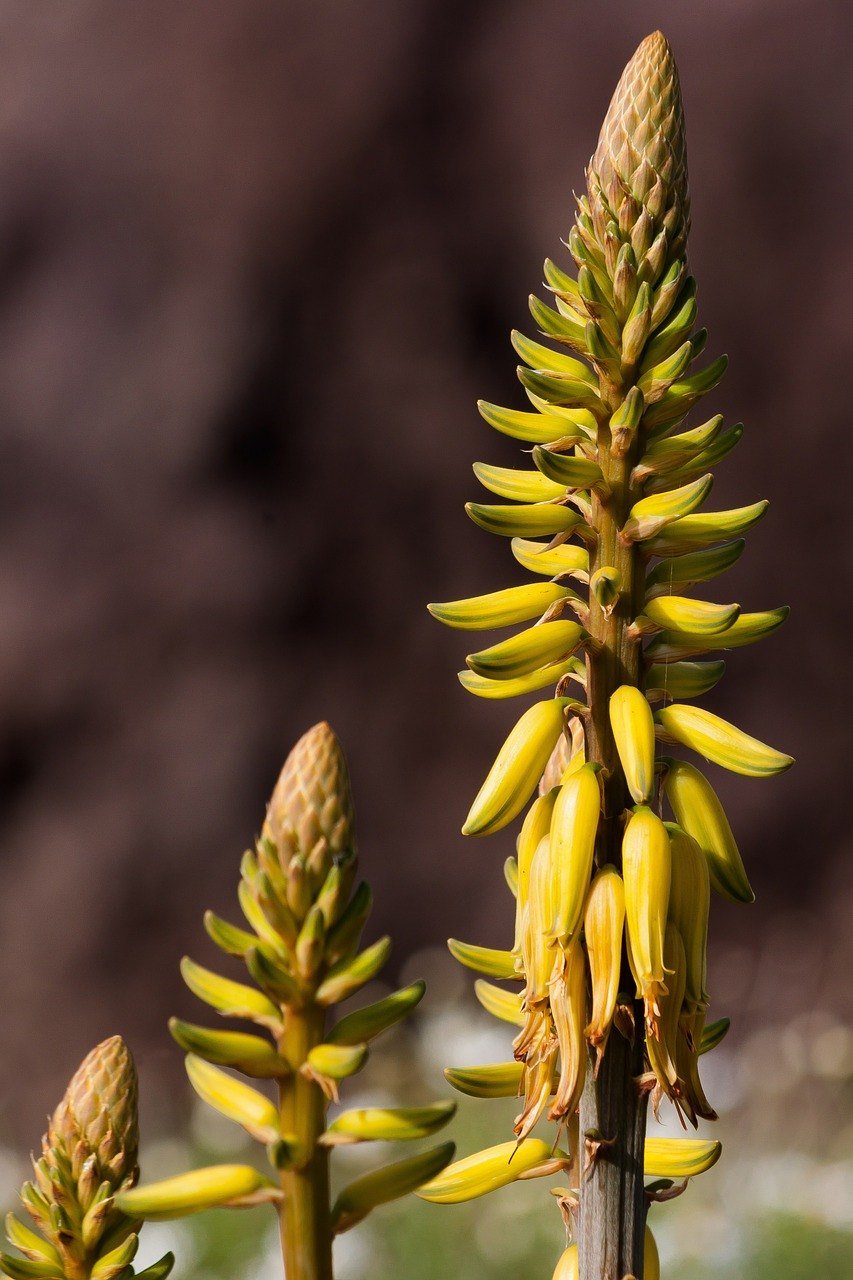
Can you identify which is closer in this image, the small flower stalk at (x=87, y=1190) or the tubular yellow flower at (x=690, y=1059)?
the small flower stalk at (x=87, y=1190)

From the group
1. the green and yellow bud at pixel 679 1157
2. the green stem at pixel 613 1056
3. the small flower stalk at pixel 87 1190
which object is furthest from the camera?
the green and yellow bud at pixel 679 1157

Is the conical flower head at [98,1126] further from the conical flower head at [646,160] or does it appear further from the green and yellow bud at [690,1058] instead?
the conical flower head at [646,160]

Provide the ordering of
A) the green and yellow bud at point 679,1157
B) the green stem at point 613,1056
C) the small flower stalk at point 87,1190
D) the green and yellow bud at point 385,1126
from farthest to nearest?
the green and yellow bud at point 679,1157
the green stem at point 613,1056
the small flower stalk at point 87,1190
the green and yellow bud at point 385,1126

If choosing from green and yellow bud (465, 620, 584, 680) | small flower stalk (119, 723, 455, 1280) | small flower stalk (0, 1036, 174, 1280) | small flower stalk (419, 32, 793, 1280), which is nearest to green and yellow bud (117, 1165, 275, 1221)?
small flower stalk (119, 723, 455, 1280)

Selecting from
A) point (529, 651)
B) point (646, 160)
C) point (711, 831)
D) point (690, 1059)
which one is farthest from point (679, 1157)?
point (646, 160)

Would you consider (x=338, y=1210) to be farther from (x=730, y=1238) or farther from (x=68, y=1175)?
(x=730, y=1238)

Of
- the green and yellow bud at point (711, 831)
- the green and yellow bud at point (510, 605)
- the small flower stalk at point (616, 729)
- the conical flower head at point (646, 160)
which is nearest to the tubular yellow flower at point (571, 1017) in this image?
the small flower stalk at point (616, 729)

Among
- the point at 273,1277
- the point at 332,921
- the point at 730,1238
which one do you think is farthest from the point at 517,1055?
the point at 730,1238
